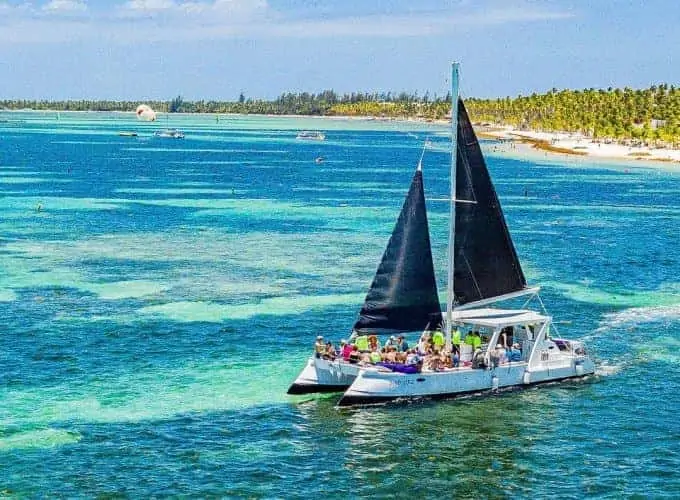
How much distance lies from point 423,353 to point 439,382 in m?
1.54

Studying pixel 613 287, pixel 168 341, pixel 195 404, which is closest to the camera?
pixel 195 404

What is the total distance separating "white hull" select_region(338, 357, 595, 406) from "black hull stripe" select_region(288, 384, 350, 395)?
1.59 m

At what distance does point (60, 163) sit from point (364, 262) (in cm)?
13029

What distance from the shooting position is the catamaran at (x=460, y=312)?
41062mm

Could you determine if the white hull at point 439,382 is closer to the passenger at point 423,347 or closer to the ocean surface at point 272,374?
the ocean surface at point 272,374

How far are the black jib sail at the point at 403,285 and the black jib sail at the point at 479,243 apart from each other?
6.82 feet

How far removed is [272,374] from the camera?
45750mm

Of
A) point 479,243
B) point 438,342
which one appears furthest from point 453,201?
point 438,342

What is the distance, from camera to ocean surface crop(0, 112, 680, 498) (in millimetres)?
33969

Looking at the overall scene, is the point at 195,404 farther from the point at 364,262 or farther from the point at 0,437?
the point at 364,262

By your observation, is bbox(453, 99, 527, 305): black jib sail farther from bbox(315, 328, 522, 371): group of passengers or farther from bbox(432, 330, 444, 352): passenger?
bbox(432, 330, 444, 352): passenger

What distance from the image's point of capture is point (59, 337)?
51750 millimetres

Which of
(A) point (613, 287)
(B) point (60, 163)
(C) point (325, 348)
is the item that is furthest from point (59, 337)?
(B) point (60, 163)

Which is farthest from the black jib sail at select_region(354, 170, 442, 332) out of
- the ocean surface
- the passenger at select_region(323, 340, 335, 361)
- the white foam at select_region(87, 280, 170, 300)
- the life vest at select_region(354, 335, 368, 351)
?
the white foam at select_region(87, 280, 170, 300)
